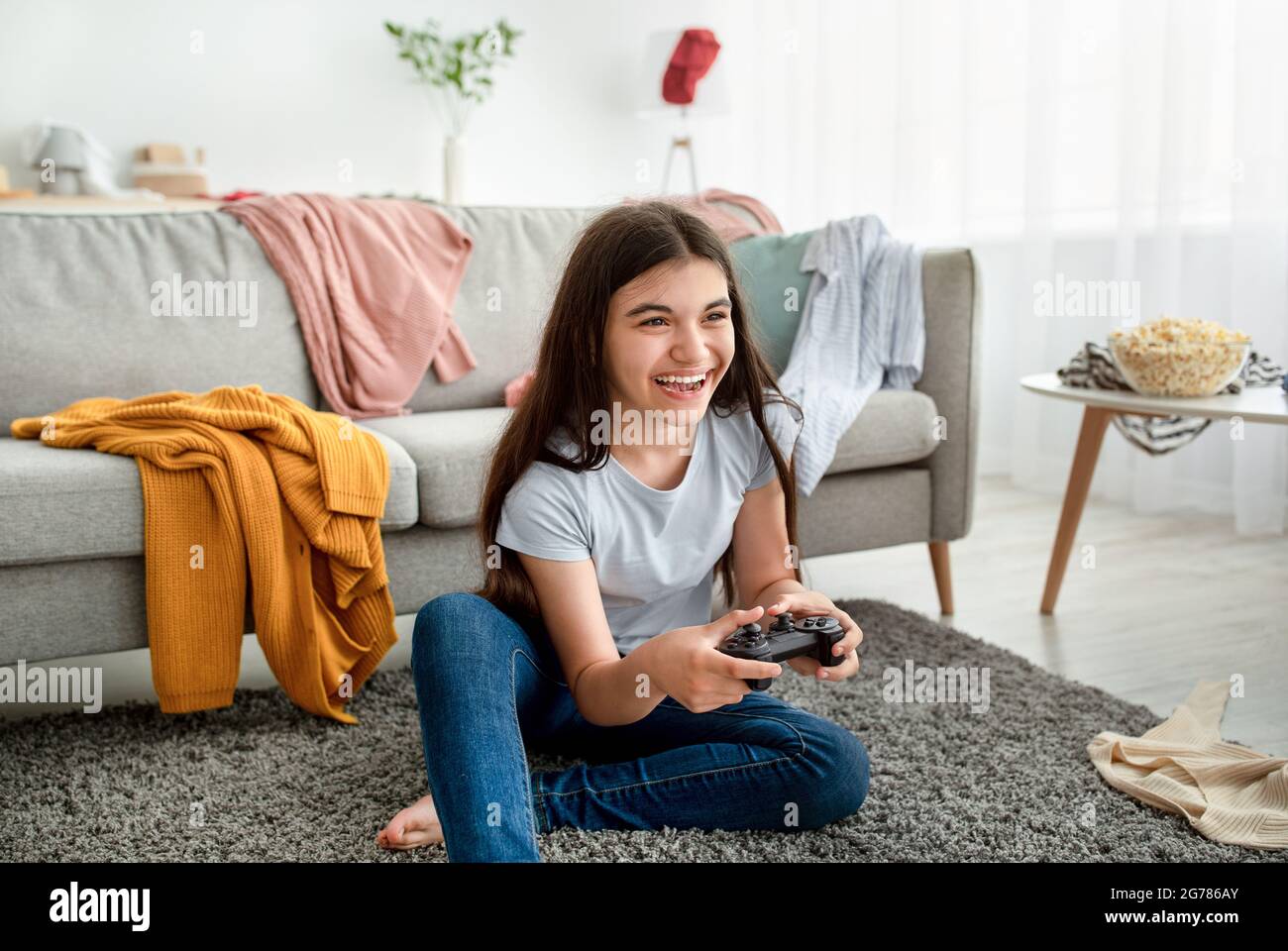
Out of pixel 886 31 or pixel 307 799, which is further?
pixel 886 31

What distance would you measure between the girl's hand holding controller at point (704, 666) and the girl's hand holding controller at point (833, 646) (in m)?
0.07

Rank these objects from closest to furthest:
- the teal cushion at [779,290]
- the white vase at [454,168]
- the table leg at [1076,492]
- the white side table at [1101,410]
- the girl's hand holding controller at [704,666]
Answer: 1. the girl's hand holding controller at [704,666]
2. the white side table at [1101,410]
3. the table leg at [1076,492]
4. the teal cushion at [779,290]
5. the white vase at [454,168]

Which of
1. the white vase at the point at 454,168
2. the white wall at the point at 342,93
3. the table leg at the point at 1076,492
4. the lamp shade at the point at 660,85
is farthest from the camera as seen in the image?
the white vase at the point at 454,168

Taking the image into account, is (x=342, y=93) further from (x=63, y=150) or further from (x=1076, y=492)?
(x=1076, y=492)

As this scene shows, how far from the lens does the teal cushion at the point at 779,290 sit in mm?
2410

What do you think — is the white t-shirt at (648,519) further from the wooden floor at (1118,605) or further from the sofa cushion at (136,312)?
the sofa cushion at (136,312)

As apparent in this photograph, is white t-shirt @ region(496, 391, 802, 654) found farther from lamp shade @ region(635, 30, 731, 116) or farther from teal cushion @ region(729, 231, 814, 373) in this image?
lamp shade @ region(635, 30, 731, 116)

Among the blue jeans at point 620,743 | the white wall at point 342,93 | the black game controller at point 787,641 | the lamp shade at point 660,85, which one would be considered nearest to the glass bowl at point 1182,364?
the blue jeans at point 620,743

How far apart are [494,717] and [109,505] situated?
79cm
